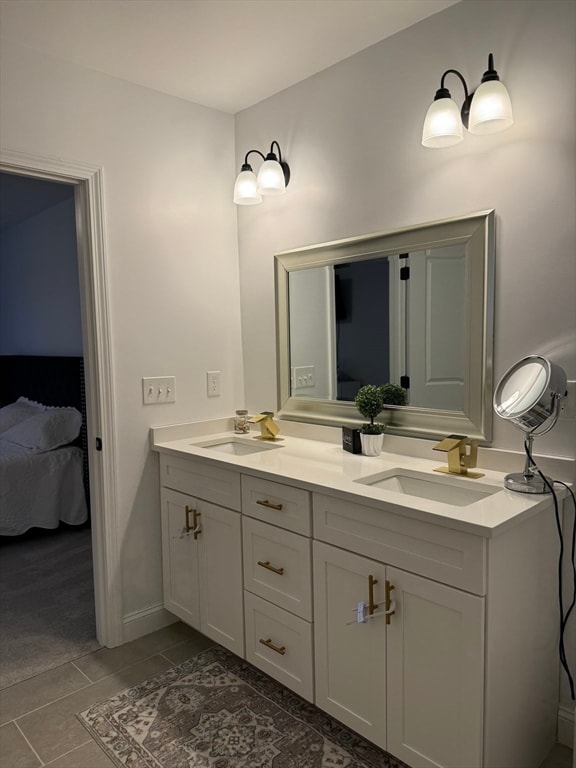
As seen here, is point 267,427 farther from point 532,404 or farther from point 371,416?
point 532,404

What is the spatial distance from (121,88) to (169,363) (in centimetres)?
117

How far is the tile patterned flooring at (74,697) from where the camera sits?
1.77 meters

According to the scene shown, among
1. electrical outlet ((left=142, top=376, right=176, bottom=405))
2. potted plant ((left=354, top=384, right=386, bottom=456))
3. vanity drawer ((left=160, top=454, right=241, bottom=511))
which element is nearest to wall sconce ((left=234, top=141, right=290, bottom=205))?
electrical outlet ((left=142, top=376, right=176, bottom=405))

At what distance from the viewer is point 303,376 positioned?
253 centimetres

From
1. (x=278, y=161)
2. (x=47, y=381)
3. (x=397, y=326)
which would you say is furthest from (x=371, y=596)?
(x=47, y=381)

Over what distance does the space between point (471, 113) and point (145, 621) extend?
237cm

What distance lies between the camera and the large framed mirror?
1885mm

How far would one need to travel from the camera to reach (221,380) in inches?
108

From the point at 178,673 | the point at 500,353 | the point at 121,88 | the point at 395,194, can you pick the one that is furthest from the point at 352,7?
the point at 178,673

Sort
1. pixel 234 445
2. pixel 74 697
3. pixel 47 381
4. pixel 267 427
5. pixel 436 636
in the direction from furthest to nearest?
pixel 47 381 < pixel 234 445 < pixel 267 427 < pixel 74 697 < pixel 436 636

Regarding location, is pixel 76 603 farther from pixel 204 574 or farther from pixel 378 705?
pixel 378 705

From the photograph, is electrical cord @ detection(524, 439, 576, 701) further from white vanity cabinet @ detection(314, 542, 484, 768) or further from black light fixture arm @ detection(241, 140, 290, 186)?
black light fixture arm @ detection(241, 140, 290, 186)

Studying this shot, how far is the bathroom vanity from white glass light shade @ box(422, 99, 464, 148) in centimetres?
109

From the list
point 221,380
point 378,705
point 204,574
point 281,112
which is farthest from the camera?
point 221,380
